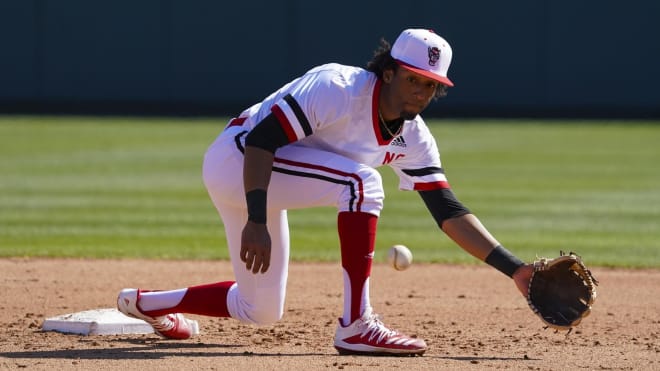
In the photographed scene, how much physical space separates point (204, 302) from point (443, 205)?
1122 mm

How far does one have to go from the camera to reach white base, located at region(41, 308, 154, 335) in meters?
5.42

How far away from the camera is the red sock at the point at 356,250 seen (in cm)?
459

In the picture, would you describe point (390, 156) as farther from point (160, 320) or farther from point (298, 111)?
point (160, 320)

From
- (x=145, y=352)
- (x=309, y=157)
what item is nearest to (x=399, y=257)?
(x=309, y=157)

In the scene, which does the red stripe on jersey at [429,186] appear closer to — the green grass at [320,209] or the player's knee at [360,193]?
the player's knee at [360,193]

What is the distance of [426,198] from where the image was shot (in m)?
5.11

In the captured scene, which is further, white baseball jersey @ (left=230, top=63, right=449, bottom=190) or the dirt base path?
the dirt base path

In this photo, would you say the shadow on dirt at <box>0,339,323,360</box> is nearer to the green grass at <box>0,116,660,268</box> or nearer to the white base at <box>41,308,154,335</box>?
the white base at <box>41,308,154,335</box>

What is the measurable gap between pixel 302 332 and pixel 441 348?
0.76m

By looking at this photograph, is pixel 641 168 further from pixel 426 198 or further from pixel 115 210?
pixel 426 198

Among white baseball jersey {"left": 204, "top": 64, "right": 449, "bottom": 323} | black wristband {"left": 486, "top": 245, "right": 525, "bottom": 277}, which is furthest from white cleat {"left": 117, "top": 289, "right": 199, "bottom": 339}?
black wristband {"left": 486, "top": 245, "right": 525, "bottom": 277}

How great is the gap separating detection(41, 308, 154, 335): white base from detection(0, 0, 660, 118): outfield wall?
19.7 m

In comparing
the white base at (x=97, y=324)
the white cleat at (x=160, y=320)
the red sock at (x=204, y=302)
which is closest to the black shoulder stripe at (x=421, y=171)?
the red sock at (x=204, y=302)

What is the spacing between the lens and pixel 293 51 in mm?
26016
